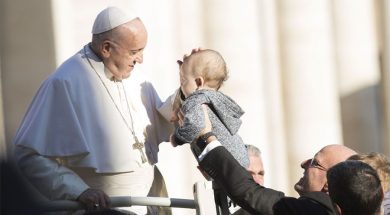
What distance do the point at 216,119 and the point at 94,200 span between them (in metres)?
0.61

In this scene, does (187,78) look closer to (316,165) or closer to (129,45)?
(129,45)

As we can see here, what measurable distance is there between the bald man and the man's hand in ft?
0.33

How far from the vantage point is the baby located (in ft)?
18.4

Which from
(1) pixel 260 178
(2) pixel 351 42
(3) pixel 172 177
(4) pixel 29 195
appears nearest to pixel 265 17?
(2) pixel 351 42

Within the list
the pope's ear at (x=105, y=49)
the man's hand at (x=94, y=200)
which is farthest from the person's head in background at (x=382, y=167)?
the pope's ear at (x=105, y=49)

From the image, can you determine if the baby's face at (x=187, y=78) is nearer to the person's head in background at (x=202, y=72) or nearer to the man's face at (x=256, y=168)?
the person's head in background at (x=202, y=72)

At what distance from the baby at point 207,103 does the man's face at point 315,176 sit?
0.27 metres

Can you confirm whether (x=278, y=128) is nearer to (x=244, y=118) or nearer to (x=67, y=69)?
(x=244, y=118)

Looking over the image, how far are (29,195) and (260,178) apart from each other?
3.12m

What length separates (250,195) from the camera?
17.0ft

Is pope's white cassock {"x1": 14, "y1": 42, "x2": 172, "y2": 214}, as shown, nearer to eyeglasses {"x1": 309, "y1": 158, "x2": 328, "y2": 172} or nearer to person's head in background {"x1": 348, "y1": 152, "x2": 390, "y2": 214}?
eyeglasses {"x1": 309, "y1": 158, "x2": 328, "y2": 172}

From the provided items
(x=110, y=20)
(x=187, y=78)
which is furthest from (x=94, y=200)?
(x=110, y=20)

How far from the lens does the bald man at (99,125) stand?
588cm

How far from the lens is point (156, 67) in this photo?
7.75 meters
